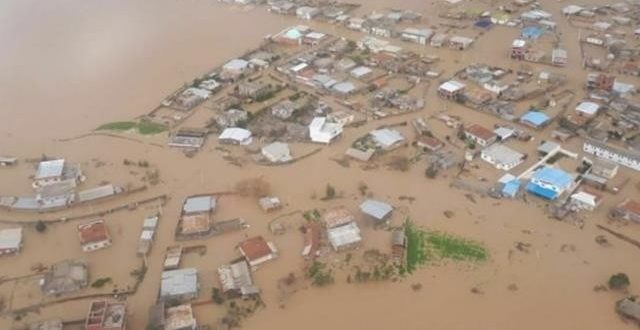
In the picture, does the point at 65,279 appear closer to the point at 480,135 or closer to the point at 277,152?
the point at 277,152

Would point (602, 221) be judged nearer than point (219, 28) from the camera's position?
Yes

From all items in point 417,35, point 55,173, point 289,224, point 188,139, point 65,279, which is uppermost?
point 55,173

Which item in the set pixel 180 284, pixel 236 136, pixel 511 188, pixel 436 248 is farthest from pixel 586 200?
pixel 180 284

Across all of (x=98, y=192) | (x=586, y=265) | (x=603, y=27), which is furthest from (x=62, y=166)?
(x=603, y=27)

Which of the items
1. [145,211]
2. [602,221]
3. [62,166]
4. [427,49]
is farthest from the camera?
[427,49]

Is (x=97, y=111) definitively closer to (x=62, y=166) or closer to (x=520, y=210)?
(x=62, y=166)

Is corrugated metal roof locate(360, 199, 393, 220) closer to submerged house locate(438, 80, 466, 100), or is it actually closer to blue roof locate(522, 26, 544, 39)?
submerged house locate(438, 80, 466, 100)

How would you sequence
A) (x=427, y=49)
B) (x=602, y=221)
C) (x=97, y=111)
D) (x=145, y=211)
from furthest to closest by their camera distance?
(x=427, y=49) < (x=97, y=111) < (x=145, y=211) < (x=602, y=221)
